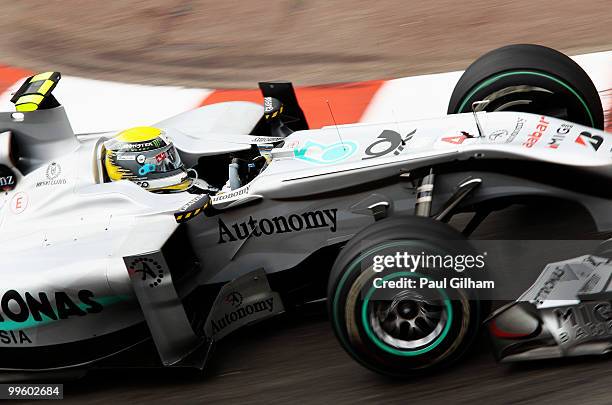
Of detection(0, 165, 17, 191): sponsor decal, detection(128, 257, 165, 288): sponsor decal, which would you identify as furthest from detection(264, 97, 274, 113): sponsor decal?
detection(128, 257, 165, 288): sponsor decal

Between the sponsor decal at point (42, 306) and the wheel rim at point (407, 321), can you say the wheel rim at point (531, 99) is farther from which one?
the sponsor decal at point (42, 306)

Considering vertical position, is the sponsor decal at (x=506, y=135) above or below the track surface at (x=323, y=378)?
above

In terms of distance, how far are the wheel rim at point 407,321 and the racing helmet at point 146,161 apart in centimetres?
160

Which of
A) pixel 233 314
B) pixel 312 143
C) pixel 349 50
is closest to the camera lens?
pixel 233 314

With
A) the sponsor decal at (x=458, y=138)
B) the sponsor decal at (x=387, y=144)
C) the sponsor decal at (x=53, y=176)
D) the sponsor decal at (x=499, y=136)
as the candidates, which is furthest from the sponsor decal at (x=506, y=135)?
the sponsor decal at (x=53, y=176)

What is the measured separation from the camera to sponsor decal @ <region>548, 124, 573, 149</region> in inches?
173

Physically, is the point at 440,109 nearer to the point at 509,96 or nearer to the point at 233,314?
the point at 509,96

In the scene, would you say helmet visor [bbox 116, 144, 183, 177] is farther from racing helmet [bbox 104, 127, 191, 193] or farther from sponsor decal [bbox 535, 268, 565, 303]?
sponsor decal [bbox 535, 268, 565, 303]

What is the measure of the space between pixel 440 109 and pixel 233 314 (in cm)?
326

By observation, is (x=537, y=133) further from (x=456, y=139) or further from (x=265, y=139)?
(x=265, y=139)

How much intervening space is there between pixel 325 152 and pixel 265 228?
52 cm

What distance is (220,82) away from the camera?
336 inches

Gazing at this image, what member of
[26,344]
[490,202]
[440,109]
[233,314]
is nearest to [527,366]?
[490,202]

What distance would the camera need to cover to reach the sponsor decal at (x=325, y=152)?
4648 mm
